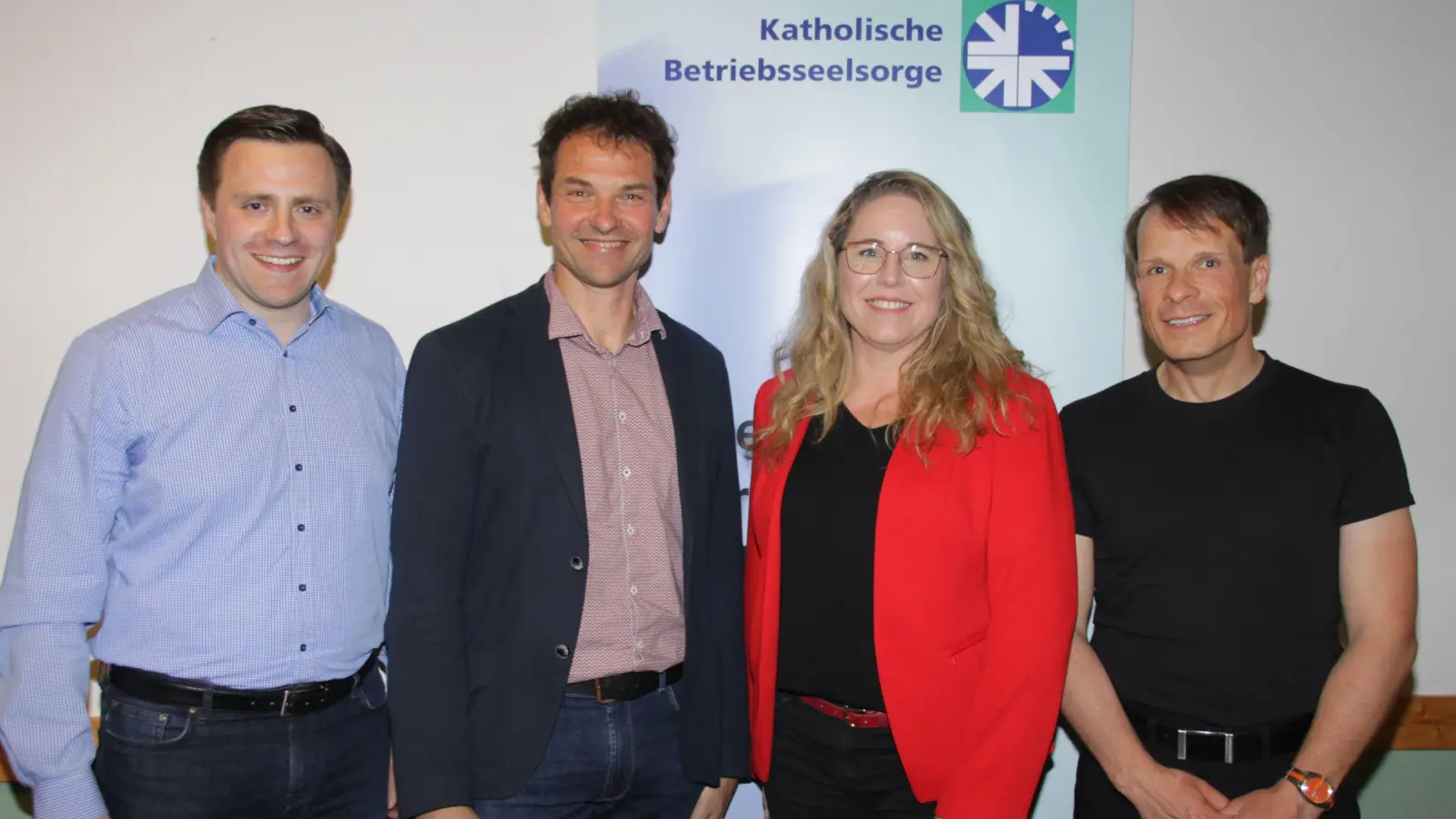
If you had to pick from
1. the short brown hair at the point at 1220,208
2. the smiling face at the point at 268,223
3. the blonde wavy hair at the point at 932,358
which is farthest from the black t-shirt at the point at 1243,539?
the smiling face at the point at 268,223

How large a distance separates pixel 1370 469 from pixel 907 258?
111 centimetres

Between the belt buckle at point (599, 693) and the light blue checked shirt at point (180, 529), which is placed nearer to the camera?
the light blue checked shirt at point (180, 529)

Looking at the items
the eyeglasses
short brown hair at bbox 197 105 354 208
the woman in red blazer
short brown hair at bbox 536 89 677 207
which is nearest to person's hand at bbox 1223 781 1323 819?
the woman in red blazer

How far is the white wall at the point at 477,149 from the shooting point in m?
2.80

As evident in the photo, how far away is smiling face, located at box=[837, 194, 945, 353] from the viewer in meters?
2.10

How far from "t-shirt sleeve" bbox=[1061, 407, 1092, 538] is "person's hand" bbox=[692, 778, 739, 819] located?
985mm

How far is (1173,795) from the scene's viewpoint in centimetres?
208

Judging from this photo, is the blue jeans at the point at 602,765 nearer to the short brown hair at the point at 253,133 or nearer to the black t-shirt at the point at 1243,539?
the black t-shirt at the point at 1243,539

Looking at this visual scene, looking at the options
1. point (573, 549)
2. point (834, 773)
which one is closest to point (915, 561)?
point (834, 773)

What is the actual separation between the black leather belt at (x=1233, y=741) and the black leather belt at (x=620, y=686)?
1.13 metres

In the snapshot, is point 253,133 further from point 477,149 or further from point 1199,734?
point 1199,734

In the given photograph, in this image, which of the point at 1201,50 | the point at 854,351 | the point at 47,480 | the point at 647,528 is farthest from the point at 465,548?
the point at 1201,50

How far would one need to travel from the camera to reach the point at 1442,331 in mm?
2955

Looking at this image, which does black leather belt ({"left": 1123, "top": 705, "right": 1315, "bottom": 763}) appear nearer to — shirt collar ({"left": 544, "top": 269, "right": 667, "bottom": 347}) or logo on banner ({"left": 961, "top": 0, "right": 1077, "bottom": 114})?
shirt collar ({"left": 544, "top": 269, "right": 667, "bottom": 347})
